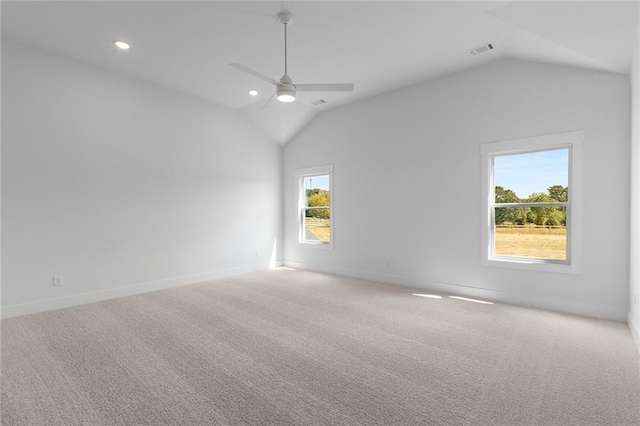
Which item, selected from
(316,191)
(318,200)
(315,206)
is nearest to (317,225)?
(315,206)

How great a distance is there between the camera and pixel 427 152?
489cm

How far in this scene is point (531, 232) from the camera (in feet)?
13.5

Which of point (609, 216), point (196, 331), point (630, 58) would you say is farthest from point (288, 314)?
point (630, 58)

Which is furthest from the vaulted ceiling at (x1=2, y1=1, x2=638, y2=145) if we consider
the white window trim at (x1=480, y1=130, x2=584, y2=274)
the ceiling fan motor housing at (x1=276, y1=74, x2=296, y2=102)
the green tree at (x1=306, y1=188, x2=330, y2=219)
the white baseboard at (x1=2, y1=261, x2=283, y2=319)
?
the white baseboard at (x1=2, y1=261, x2=283, y2=319)

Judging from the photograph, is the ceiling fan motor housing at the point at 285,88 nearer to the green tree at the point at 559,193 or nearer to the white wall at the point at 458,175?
the white wall at the point at 458,175

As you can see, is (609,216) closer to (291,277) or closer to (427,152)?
(427,152)

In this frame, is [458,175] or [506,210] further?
[458,175]

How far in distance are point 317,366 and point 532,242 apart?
332 cm

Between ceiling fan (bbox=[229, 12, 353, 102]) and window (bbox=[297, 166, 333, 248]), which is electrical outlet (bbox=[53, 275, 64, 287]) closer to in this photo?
ceiling fan (bbox=[229, 12, 353, 102])

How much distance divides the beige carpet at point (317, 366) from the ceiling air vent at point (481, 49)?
3.19 metres

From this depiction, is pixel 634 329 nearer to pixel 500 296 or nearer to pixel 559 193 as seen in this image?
pixel 500 296

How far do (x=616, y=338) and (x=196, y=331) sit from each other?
410 centimetres

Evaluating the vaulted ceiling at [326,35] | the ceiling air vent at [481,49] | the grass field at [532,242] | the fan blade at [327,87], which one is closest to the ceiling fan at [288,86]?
the fan blade at [327,87]

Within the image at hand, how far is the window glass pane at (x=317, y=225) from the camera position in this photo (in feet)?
21.1
